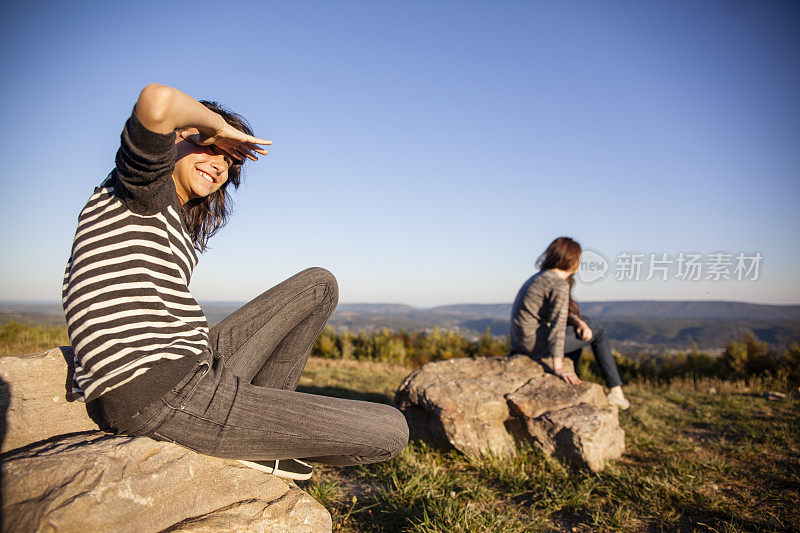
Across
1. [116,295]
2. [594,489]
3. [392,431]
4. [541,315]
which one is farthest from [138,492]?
[541,315]

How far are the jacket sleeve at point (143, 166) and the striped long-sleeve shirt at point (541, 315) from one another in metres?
3.83

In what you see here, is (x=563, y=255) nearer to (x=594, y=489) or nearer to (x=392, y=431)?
(x=594, y=489)

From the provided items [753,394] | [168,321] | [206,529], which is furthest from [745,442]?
[168,321]

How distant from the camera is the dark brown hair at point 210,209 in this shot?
237 centimetres

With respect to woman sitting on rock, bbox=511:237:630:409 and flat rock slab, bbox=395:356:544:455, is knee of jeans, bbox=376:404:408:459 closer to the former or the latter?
flat rock slab, bbox=395:356:544:455

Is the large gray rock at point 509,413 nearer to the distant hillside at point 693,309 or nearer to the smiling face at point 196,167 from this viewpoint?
the smiling face at point 196,167

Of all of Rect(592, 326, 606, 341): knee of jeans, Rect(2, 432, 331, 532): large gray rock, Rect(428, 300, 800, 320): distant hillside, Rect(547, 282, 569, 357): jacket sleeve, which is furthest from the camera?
Rect(428, 300, 800, 320): distant hillside

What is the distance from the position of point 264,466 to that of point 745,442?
14.4 feet

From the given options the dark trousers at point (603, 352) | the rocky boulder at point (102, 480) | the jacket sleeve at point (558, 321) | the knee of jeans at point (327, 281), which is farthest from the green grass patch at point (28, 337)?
the dark trousers at point (603, 352)

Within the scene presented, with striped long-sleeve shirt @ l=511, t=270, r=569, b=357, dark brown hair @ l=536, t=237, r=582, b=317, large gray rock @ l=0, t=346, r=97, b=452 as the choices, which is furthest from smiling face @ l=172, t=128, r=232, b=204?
dark brown hair @ l=536, t=237, r=582, b=317

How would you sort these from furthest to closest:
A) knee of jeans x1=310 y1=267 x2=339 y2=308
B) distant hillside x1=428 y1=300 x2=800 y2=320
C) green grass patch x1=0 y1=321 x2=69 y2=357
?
distant hillside x1=428 y1=300 x2=800 y2=320 < green grass patch x1=0 y1=321 x2=69 y2=357 < knee of jeans x1=310 y1=267 x2=339 y2=308

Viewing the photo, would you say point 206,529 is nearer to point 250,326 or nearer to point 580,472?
point 250,326

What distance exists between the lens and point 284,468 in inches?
87.1

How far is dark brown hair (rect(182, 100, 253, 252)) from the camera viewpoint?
2365mm
